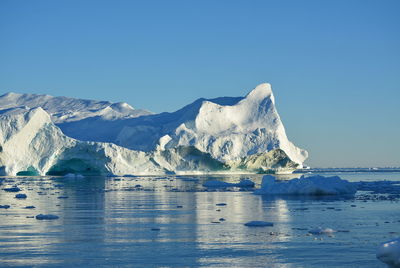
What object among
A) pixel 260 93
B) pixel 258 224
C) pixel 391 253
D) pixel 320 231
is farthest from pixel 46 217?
pixel 260 93

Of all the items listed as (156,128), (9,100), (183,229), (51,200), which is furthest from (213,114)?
(183,229)

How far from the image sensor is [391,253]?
7840mm

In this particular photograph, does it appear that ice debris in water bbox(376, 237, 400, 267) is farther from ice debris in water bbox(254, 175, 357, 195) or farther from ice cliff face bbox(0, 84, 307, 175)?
ice cliff face bbox(0, 84, 307, 175)

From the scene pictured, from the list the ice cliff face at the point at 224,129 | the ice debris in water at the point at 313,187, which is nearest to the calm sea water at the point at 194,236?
the ice debris in water at the point at 313,187

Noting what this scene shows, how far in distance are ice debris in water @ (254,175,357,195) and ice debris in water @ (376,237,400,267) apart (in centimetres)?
1535

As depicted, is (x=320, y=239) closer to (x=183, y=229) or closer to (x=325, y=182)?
(x=183, y=229)

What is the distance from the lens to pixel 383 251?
7.96 metres

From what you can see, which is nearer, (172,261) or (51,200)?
(172,261)

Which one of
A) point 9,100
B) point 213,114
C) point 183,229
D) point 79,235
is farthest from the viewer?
point 9,100

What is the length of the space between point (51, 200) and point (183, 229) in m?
9.45

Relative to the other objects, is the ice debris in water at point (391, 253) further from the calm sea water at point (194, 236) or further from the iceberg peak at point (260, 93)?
the iceberg peak at point (260, 93)

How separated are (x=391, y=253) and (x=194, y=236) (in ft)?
13.2

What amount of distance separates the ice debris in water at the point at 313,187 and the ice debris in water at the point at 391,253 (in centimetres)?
1535

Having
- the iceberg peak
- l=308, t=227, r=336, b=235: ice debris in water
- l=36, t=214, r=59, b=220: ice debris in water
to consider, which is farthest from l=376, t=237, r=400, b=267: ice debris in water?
the iceberg peak
